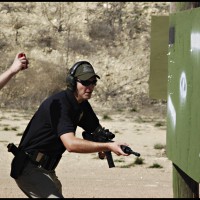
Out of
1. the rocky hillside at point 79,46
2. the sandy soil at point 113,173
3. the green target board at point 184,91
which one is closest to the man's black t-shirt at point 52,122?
the green target board at point 184,91

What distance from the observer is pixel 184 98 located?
653 centimetres

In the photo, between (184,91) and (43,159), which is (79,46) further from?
(43,159)

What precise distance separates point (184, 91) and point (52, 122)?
1.67m

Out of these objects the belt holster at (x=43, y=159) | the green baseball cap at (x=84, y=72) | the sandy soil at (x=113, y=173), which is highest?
the green baseball cap at (x=84, y=72)

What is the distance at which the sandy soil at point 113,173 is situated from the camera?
32.4 ft

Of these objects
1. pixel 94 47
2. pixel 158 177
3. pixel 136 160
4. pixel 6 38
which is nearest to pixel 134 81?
pixel 94 47

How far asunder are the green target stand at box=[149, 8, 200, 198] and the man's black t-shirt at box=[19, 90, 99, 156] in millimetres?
1126

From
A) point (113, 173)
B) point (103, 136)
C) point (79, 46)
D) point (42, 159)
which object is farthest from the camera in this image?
point (79, 46)

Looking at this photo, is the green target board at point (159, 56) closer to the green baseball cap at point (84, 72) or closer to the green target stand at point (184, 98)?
the green target stand at point (184, 98)

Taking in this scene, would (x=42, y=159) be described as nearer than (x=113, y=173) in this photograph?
Yes

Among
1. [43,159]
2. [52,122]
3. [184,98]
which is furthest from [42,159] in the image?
[184,98]

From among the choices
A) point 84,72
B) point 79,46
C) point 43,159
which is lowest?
point 79,46

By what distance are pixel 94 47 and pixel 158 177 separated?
17.5 m

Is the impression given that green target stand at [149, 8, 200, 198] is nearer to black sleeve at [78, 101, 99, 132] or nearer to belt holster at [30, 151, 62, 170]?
black sleeve at [78, 101, 99, 132]
